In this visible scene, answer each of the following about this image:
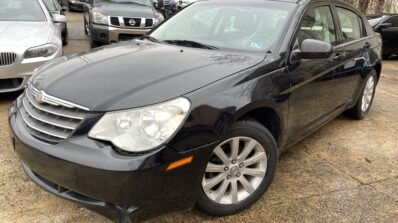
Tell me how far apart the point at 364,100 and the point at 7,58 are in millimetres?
4525

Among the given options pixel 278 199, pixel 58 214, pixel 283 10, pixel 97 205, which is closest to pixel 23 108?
pixel 58 214

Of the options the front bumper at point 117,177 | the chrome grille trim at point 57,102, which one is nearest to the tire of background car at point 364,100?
the front bumper at point 117,177

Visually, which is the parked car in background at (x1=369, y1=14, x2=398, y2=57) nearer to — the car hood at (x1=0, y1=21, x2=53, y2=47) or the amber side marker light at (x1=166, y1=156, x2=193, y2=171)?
the car hood at (x1=0, y1=21, x2=53, y2=47)

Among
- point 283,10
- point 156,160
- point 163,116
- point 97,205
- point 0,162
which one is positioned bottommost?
point 0,162

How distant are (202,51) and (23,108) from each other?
1.43m

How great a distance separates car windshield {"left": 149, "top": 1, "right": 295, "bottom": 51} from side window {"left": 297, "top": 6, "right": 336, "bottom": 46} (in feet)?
0.62

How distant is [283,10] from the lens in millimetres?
3477

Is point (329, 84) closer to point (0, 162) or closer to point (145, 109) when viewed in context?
point (145, 109)

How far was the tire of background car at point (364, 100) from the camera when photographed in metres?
4.96

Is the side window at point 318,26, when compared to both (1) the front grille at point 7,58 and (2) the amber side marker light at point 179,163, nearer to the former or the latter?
(2) the amber side marker light at point 179,163

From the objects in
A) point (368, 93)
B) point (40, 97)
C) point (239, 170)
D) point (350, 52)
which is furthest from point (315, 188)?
point (368, 93)

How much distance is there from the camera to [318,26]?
12.3ft

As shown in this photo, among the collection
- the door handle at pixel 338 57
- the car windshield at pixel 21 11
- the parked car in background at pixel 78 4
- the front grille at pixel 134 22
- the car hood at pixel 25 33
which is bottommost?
the parked car in background at pixel 78 4

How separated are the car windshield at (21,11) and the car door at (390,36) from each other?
9283 mm
